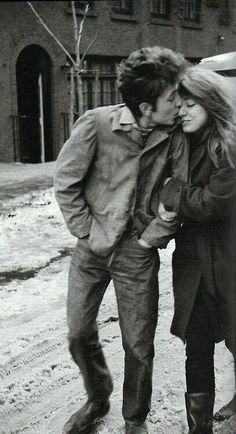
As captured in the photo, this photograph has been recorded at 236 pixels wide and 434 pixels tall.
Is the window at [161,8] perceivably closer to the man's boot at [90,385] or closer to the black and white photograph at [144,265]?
the black and white photograph at [144,265]

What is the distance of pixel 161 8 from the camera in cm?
1823

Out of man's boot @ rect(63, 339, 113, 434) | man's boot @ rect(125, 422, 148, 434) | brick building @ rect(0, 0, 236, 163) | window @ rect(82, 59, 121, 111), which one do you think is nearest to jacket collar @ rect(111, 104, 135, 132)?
man's boot @ rect(63, 339, 113, 434)

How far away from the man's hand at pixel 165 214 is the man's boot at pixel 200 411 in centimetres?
83

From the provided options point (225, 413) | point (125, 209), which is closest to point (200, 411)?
point (225, 413)

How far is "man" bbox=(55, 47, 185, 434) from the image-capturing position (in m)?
2.57

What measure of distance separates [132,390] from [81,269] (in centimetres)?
61

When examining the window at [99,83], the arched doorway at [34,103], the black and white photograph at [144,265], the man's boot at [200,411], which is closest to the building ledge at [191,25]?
the window at [99,83]

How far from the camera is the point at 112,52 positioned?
54.3ft

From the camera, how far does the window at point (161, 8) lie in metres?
17.7

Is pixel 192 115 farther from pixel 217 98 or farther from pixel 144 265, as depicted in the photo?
pixel 144 265

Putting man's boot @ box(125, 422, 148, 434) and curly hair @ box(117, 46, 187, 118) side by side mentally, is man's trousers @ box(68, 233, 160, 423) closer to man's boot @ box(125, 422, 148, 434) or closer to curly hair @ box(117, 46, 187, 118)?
man's boot @ box(125, 422, 148, 434)

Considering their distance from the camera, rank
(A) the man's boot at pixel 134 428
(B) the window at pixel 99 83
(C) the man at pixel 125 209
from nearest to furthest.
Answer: (C) the man at pixel 125 209
(A) the man's boot at pixel 134 428
(B) the window at pixel 99 83

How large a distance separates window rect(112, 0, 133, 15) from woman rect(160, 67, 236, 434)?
14489 mm

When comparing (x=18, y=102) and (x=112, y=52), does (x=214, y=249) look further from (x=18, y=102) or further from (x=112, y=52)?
(x=112, y=52)
